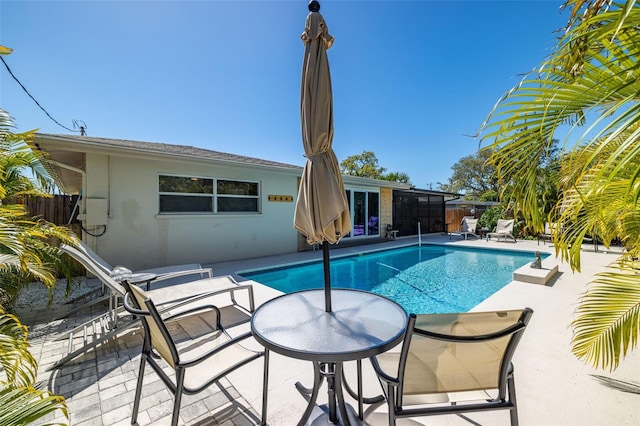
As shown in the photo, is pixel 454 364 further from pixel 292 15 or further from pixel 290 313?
pixel 292 15

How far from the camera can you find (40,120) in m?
10.1

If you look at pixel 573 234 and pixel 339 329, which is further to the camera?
pixel 573 234

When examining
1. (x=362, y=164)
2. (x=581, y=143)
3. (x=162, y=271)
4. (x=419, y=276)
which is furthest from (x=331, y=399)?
(x=362, y=164)

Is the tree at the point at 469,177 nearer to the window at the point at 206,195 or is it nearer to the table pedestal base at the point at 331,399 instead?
the window at the point at 206,195

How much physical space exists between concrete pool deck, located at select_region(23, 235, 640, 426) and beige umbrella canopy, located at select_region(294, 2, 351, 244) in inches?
61.2

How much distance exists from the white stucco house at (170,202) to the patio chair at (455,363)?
6.49 m

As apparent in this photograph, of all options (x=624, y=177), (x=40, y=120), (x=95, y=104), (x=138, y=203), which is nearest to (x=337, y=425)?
(x=624, y=177)

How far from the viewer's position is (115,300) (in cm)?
338

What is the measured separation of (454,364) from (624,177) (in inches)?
76.2

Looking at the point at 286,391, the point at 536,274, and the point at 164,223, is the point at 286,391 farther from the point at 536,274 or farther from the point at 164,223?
the point at 164,223

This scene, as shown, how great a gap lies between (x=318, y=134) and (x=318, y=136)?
16 mm

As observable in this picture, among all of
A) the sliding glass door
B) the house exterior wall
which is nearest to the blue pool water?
the house exterior wall

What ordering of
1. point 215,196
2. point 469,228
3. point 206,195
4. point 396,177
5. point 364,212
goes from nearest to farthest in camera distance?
point 206,195
point 215,196
point 364,212
point 469,228
point 396,177

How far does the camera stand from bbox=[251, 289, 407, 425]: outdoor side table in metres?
1.54
